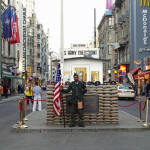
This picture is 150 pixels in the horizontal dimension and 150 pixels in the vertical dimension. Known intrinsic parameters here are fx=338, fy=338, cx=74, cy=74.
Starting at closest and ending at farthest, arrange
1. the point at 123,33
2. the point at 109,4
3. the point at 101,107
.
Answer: the point at 101,107 < the point at 123,33 < the point at 109,4

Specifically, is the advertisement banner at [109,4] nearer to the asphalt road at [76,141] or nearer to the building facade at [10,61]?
the building facade at [10,61]

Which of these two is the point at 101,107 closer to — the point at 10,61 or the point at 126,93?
the point at 126,93

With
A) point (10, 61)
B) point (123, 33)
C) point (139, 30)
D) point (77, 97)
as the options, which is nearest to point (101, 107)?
point (77, 97)

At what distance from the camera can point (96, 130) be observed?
1091 cm

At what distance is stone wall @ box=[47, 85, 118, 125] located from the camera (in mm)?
12062

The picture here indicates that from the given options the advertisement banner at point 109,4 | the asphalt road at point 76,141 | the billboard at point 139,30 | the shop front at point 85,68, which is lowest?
the asphalt road at point 76,141

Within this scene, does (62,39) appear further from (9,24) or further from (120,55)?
(120,55)

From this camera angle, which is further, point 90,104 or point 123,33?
point 123,33

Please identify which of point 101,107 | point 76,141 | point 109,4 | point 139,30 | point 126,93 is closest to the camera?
point 76,141

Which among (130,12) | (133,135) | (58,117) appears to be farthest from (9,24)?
(133,135)

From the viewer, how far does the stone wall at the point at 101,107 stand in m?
12.1

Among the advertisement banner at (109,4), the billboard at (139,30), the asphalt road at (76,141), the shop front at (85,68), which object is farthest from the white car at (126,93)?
the advertisement banner at (109,4)

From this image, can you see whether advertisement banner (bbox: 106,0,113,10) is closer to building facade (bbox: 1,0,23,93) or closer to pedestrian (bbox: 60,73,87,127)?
building facade (bbox: 1,0,23,93)

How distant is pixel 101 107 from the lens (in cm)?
1209
